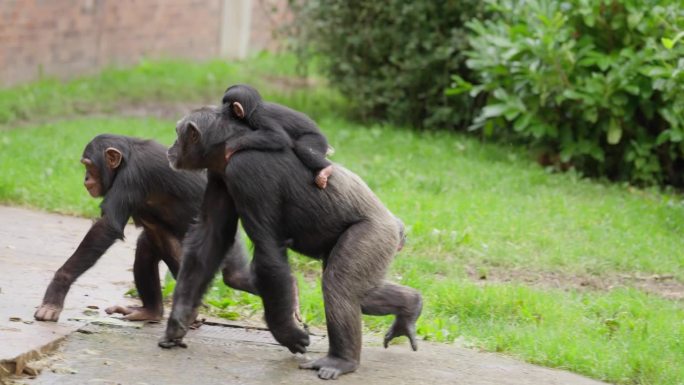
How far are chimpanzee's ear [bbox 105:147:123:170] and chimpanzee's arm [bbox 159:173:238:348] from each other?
74 cm

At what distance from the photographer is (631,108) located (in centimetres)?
1105

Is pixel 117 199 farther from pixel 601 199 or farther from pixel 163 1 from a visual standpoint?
pixel 163 1

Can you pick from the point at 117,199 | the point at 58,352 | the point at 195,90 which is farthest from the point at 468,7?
the point at 58,352

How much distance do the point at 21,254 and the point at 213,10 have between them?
11.8 metres

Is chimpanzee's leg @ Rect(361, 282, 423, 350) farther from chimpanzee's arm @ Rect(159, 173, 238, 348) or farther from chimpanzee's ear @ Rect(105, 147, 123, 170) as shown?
chimpanzee's ear @ Rect(105, 147, 123, 170)

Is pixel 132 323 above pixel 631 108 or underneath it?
underneath

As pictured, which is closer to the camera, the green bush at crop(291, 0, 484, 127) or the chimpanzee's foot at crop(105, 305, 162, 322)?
the chimpanzee's foot at crop(105, 305, 162, 322)

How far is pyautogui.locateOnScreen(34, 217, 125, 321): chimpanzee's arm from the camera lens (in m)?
5.98

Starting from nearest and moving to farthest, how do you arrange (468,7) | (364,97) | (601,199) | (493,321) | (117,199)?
1. (117,199)
2. (493,321)
3. (601,199)
4. (468,7)
5. (364,97)

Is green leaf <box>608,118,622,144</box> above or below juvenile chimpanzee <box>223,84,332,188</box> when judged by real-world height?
below

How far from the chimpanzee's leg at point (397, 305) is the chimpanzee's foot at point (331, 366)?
1.12ft

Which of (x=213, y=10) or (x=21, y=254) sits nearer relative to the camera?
(x=21, y=254)

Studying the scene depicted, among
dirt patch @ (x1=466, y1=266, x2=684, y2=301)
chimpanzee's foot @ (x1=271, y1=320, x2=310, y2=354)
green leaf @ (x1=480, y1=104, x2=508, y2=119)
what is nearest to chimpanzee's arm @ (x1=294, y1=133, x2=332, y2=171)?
chimpanzee's foot @ (x1=271, y1=320, x2=310, y2=354)

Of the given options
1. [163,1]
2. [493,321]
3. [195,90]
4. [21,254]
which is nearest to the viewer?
[493,321]
